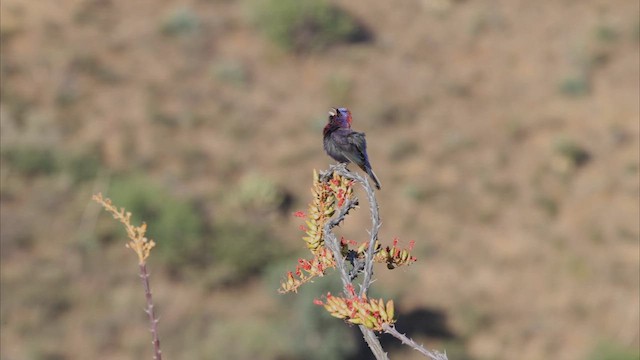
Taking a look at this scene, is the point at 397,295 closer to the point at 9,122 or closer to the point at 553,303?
the point at 553,303

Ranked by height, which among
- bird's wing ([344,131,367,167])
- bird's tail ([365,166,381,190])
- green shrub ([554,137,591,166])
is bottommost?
bird's tail ([365,166,381,190])

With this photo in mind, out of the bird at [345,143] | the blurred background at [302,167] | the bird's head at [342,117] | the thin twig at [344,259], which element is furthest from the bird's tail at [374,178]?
the blurred background at [302,167]

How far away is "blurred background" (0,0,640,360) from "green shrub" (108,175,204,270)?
66 mm

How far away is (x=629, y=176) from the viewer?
25.6m

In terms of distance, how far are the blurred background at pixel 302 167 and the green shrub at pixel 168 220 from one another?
0.07m

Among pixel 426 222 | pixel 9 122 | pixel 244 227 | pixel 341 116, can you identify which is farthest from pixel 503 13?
pixel 341 116

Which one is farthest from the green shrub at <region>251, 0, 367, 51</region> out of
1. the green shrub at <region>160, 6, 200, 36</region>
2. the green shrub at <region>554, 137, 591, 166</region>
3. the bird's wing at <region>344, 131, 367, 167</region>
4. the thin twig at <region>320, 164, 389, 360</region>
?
the thin twig at <region>320, 164, 389, 360</region>

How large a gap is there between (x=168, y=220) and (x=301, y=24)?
1222 centimetres

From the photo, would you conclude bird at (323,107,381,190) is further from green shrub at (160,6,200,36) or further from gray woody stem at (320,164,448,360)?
green shrub at (160,6,200,36)

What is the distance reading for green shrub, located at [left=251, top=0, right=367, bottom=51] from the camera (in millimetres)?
28719

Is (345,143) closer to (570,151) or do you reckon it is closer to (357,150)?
(357,150)

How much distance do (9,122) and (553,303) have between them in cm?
1810

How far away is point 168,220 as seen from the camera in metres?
20.3

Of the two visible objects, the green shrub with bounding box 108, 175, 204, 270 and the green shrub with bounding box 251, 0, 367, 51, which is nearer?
the green shrub with bounding box 108, 175, 204, 270
